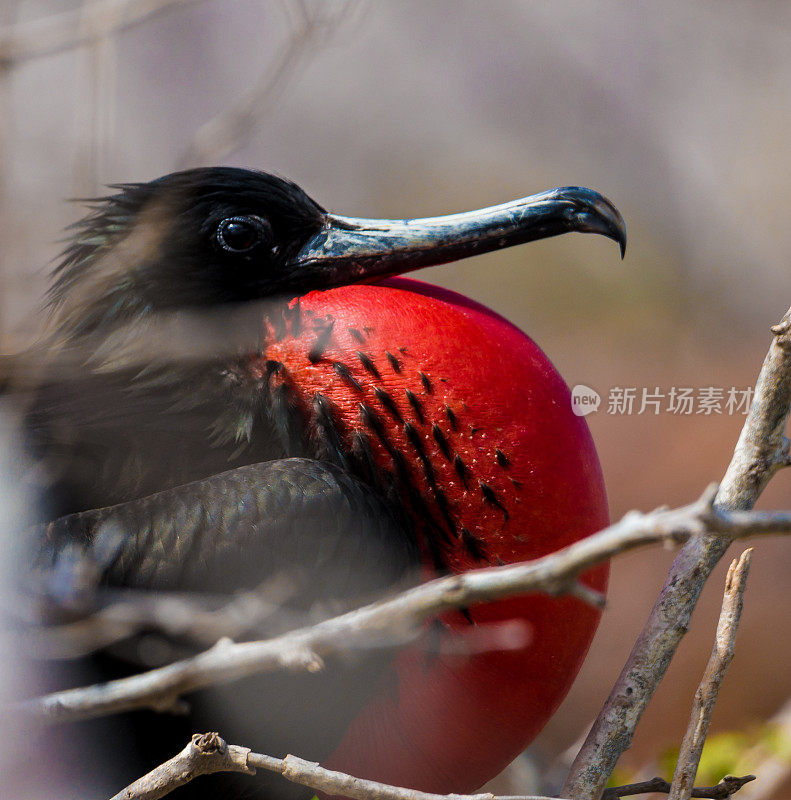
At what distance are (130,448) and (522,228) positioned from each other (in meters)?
0.51

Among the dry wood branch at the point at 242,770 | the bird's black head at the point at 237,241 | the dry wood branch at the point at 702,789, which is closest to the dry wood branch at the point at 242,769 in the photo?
the dry wood branch at the point at 242,770

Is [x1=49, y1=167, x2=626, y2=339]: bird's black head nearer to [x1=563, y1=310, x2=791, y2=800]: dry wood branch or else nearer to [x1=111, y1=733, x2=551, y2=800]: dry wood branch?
[x1=563, y1=310, x2=791, y2=800]: dry wood branch

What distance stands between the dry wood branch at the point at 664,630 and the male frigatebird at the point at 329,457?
8 cm

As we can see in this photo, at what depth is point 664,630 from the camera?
3.38 ft

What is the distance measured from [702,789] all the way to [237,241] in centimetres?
80

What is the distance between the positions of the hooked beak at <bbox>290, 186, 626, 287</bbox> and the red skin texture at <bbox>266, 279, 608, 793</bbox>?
13 cm

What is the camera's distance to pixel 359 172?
4.19 meters

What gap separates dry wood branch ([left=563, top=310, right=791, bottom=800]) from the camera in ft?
3.27

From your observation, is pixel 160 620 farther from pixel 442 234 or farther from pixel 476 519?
pixel 442 234

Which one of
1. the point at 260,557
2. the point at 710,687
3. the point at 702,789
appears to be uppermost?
the point at 260,557

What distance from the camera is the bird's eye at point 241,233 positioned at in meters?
1.27

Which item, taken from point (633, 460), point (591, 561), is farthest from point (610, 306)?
point (591, 561)

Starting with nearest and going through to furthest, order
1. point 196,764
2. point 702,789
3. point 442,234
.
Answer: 1. point 196,764
2. point 702,789
3. point 442,234

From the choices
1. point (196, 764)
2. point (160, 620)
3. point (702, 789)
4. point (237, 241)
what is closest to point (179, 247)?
point (237, 241)
